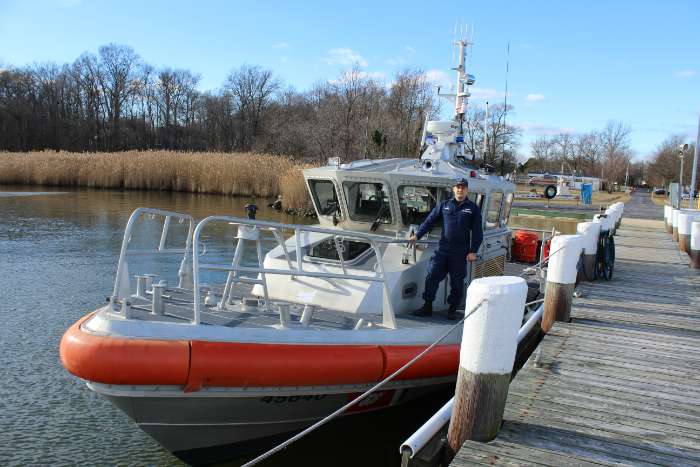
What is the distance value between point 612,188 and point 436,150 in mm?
69131

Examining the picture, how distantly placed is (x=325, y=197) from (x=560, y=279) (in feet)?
9.42

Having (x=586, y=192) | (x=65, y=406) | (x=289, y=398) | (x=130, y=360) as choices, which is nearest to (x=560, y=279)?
(x=289, y=398)

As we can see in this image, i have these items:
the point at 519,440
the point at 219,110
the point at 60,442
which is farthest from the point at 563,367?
the point at 219,110

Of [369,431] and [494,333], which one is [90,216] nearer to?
[369,431]

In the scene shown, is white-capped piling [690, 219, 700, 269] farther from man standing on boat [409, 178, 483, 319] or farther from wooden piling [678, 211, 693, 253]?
man standing on boat [409, 178, 483, 319]

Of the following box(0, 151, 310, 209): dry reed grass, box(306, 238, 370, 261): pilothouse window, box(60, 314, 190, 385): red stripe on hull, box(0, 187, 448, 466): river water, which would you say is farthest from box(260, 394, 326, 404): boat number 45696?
box(0, 151, 310, 209): dry reed grass

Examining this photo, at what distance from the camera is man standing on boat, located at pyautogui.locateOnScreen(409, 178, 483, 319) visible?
5.80 metres

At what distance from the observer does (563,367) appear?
510 centimetres

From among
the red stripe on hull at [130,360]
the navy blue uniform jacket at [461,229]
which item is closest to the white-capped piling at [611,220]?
the navy blue uniform jacket at [461,229]

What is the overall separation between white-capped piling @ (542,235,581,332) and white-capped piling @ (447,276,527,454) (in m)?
2.98

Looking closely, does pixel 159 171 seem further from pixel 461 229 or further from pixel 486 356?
pixel 486 356

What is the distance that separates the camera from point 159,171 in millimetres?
31391

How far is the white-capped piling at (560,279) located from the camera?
6.32 meters

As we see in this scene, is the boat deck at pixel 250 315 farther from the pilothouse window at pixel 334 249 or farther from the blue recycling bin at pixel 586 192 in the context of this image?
the blue recycling bin at pixel 586 192
